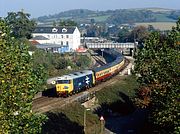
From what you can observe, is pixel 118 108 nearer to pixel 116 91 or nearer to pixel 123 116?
pixel 123 116

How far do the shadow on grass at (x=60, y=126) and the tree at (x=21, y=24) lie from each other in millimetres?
77137

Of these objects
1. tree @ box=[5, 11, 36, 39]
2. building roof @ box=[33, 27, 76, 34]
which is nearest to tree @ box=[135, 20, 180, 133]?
tree @ box=[5, 11, 36, 39]

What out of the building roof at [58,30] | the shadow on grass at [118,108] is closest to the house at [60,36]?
the building roof at [58,30]

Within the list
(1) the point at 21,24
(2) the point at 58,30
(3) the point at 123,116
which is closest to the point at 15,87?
(3) the point at 123,116

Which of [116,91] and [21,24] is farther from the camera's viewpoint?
[21,24]

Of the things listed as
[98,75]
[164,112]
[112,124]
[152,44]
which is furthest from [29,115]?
[98,75]

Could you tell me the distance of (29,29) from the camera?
5118 inches

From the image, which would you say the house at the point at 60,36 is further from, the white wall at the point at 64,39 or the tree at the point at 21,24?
the tree at the point at 21,24

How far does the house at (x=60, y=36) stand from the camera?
14312cm

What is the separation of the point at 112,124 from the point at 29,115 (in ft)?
113

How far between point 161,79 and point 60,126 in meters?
15.0

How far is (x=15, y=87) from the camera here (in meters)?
19.6

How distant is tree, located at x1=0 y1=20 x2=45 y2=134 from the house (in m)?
118

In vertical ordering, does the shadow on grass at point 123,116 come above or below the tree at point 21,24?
below
